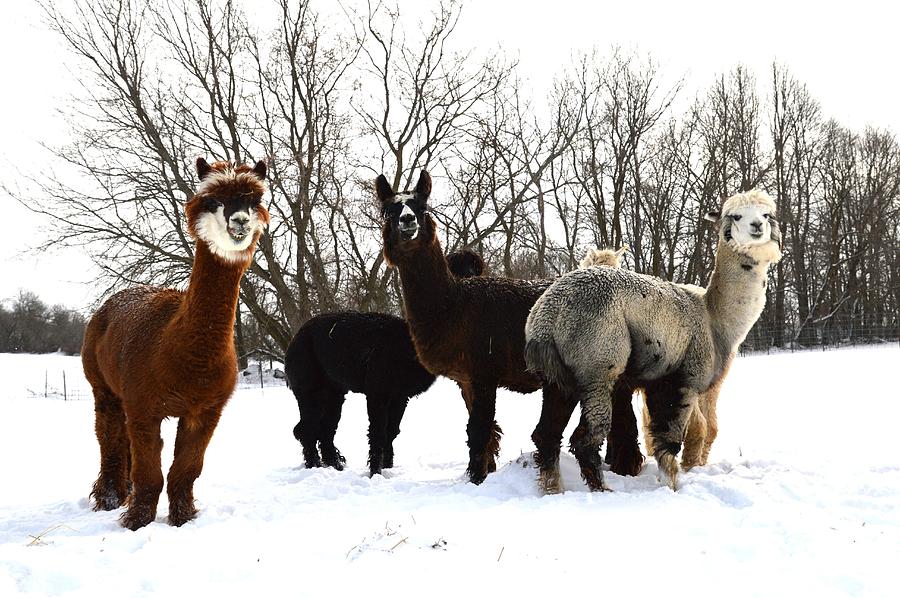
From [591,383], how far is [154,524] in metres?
3.22

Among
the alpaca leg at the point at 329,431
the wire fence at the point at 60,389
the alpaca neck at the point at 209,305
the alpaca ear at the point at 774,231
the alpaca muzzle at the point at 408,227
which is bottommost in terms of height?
the wire fence at the point at 60,389

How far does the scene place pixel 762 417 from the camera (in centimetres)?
915

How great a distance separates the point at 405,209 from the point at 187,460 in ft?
8.97

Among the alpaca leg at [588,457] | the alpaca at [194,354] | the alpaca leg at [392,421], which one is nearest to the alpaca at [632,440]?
the alpaca leg at [588,457]

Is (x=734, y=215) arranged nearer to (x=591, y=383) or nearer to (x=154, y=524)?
(x=591, y=383)

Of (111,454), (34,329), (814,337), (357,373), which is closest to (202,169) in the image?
(111,454)

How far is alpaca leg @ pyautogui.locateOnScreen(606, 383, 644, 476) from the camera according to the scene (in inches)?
219

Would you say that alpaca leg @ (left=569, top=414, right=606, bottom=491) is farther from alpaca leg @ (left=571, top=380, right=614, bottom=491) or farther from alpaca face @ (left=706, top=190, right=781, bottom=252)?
alpaca face @ (left=706, top=190, right=781, bottom=252)

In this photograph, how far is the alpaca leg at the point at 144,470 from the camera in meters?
4.34

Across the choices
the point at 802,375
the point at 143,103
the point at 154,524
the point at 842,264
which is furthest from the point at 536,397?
the point at 842,264

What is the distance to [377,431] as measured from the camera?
655 centimetres

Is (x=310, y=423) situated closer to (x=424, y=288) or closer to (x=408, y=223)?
(x=424, y=288)

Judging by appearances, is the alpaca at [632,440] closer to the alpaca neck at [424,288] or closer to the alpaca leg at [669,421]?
the alpaca leg at [669,421]

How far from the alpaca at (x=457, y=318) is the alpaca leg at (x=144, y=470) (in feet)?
7.73
